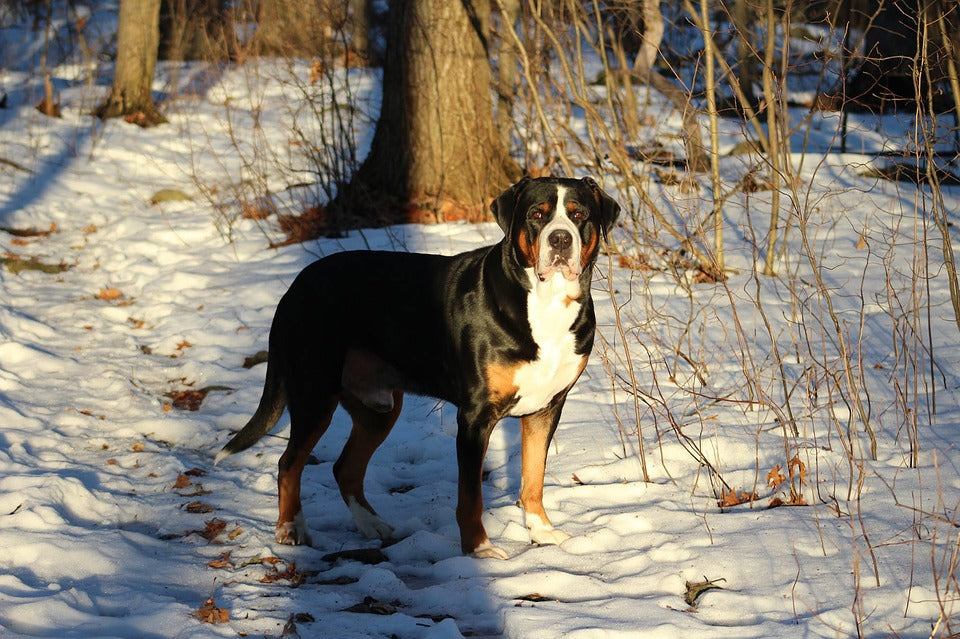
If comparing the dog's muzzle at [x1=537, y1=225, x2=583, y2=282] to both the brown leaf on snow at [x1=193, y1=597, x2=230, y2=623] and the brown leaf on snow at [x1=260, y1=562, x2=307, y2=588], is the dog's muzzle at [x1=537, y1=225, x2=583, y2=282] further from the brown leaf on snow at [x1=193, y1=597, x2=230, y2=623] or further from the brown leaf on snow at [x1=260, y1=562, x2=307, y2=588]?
the brown leaf on snow at [x1=193, y1=597, x2=230, y2=623]

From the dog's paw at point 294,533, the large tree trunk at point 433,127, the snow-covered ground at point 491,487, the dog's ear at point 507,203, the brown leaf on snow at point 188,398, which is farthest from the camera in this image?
the large tree trunk at point 433,127

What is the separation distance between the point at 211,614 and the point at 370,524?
4.13ft

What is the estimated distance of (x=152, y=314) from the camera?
324 inches

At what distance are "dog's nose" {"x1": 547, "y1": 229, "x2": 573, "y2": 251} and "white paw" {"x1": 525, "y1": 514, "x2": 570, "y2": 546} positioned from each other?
3.97 ft

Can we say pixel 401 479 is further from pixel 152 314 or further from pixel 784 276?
pixel 784 276

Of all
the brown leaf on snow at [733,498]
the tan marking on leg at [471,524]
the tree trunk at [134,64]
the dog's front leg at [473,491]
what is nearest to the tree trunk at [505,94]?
the brown leaf on snow at [733,498]

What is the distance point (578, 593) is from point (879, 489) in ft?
5.28

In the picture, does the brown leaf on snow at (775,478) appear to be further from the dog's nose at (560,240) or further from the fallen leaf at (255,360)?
the fallen leaf at (255,360)

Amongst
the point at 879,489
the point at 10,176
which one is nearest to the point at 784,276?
the point at 879,489

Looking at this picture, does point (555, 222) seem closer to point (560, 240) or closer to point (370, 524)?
point (560, 240)

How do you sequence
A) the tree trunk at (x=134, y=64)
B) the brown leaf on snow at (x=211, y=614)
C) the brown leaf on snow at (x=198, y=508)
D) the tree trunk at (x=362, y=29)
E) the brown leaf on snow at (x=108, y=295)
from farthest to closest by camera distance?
the tree trunk at (x=362, y=29) → the tree trunk at (x=134, y=64) → the brown leaf on snow at (x=108, y=295) → the brown leaf on snow at (x=198, y=508) → the brown leaf on snow at (x=211, y=614)

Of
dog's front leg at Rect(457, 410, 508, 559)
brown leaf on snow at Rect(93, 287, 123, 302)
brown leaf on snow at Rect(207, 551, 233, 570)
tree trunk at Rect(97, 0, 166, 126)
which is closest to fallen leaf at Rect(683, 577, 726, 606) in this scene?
dog's front leg at Rect(457, 410, 508, 559)

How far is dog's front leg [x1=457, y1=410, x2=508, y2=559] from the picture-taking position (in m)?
4.19

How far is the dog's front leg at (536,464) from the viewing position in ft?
14.4
